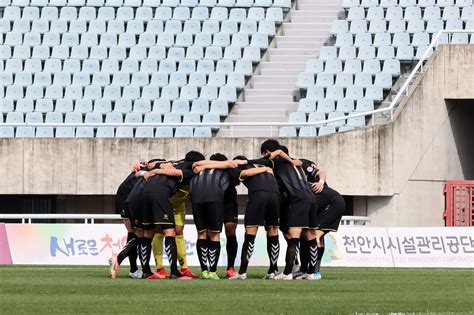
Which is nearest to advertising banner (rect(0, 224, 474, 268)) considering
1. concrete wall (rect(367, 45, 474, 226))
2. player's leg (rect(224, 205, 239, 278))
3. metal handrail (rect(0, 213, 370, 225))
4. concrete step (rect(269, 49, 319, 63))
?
metal handrail (rect(0, 213, 370, 225))

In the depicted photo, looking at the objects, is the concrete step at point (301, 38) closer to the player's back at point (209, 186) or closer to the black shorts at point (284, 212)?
the black shorts at point (284, 212)

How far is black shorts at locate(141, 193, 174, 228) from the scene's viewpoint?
19.5 m

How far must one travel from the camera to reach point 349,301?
15.1 metres

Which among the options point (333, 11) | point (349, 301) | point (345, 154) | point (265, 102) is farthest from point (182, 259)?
point (333, 11)

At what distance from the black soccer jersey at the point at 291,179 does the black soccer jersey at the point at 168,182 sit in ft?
4.29

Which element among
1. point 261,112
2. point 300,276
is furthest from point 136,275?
point 261,112

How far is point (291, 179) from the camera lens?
1961 cm

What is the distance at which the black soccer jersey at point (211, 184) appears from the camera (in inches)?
760

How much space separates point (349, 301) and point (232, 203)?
202 inches

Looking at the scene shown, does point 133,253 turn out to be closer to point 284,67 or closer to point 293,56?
point 284,67

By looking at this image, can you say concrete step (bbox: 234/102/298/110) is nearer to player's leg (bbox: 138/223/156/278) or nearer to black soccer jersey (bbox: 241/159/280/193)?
player's leg (bbox: 138/223/156/278)

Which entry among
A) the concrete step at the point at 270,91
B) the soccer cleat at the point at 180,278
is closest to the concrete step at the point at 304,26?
the concrete step at the point at 270,91

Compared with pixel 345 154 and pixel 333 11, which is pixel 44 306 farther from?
pixel 333 11

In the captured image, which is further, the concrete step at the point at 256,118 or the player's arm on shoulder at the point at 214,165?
the concrete step at the point at 256,118
